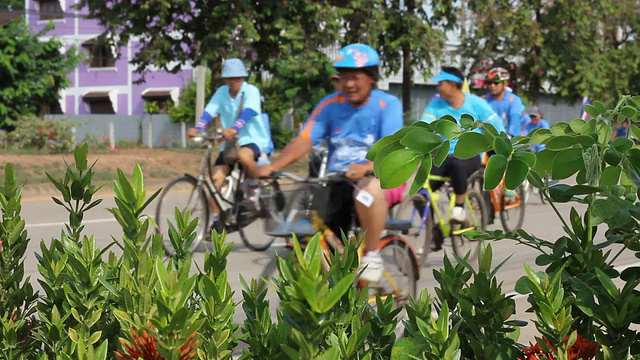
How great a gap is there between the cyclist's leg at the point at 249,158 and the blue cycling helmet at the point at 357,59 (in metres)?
3.48

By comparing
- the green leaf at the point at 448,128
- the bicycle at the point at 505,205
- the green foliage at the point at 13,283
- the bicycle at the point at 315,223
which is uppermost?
the green leaf at the point at 448,128

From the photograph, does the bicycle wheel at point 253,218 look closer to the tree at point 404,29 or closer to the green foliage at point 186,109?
the tree at point 404,29

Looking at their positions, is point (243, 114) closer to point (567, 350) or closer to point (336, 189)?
point (336, 189)

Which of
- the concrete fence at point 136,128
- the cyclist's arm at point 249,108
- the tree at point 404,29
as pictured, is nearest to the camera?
the cyclist's arm at point 249,108

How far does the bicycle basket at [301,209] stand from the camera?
18.4 feet

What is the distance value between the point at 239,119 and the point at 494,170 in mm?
7983

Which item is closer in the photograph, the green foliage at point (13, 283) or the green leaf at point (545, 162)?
the green leaf at point (545, 162)

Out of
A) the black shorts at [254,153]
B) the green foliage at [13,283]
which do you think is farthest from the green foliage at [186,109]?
the green foliage at [13,283]

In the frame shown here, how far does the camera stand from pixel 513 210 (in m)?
11.4

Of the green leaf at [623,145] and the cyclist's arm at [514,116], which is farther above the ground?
the green leaf at [623,145]

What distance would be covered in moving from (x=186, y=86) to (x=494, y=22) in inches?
734

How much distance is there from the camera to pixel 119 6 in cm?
2134

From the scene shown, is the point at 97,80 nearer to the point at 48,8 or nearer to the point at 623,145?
the point at 48,8

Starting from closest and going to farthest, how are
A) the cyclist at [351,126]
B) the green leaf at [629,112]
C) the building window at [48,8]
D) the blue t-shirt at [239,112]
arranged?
the green leaf at [629,112] < the cyclist at [351,126] < the blue t-shirt at [239,112] < the building window at [48,8]
